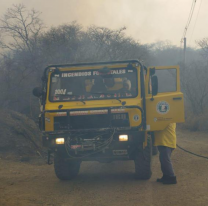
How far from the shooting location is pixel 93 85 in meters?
8.16

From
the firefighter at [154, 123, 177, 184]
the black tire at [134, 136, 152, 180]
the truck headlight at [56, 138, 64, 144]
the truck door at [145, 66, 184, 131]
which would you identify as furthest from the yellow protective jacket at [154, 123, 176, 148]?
the truck headlight at [56, 138, 64, 144]

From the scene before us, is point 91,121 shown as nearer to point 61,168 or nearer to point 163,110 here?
point 61,168

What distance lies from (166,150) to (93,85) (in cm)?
218

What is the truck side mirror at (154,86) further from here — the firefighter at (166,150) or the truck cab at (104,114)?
the firefighter at (166,150)

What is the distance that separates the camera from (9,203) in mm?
6113

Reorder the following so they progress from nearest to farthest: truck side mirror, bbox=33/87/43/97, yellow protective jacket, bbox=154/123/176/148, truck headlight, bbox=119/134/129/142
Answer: truck headlight, bbox=119/134/129/142, yellow protective jacket, bbox=154/123/176/148, truck side mirror, bbox=33/87/43/97

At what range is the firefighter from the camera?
7.29 m

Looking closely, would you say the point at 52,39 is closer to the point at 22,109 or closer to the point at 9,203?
the point at 22,109

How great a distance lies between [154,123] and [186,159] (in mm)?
3390

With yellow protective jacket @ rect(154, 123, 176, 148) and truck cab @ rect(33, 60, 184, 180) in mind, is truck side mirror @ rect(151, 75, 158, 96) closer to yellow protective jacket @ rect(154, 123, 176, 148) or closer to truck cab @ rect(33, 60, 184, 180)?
truck cab @ rect(33, 60, 184, 180)

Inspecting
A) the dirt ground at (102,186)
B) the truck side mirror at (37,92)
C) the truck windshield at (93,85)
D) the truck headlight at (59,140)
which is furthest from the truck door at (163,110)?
the truck side mirror at (37,92)

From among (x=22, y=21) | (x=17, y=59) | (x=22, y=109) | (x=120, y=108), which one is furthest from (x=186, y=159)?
(x=22, y=21)

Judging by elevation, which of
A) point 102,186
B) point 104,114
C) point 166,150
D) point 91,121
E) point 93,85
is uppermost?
point 93,85

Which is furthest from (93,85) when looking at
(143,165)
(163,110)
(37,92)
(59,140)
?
(143,165)
